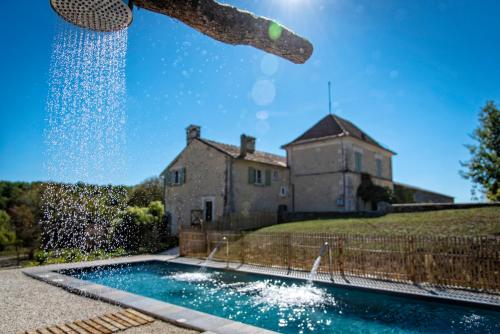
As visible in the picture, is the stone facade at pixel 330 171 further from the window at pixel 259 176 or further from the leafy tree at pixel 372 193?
the window at pixel 259 176

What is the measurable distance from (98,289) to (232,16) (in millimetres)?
8343

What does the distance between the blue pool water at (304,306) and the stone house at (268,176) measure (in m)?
10.6

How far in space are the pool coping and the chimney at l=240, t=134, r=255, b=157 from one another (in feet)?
44.7

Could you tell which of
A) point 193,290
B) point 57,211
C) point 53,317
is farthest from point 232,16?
point 57,211

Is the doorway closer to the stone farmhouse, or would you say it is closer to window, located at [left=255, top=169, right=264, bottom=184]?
the stone farmhouse

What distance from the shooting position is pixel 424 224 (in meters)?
15.3

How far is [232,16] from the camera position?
1.75 m

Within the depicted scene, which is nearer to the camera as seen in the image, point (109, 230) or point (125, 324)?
point (125, 324)

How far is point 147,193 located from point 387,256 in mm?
31185

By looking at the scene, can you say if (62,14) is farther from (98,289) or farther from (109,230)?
(109,230)

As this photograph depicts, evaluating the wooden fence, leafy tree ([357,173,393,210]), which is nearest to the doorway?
the wooden fence

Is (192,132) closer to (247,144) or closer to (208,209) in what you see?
(247,144)

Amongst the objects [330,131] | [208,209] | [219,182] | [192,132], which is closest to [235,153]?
[219,182]

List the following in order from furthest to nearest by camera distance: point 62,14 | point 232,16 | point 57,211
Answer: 1. point 57,211
2. point 62,14
3. point 232,16
